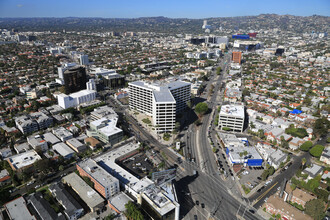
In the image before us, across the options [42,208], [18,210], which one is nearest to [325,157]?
[42,208]

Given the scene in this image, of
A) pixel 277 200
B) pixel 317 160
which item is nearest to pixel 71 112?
pixel 277 200

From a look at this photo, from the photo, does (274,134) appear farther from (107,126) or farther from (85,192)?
(85,192)

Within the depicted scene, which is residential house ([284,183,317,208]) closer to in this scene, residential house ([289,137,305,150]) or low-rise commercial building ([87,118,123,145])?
residential house ([289,137,305,150])

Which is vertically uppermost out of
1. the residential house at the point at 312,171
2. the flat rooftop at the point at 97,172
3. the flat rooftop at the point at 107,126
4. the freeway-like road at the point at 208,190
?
the flat rooftop at the point at 107,126

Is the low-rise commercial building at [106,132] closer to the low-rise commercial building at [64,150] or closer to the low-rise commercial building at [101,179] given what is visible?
the low-rise commercial building at [64,150]

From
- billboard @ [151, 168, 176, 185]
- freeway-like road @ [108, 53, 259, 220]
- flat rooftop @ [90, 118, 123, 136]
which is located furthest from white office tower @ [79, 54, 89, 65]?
billboard @ [151, 168, 176, 185]

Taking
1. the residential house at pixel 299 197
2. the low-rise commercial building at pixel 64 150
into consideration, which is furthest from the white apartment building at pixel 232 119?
the low-rise commercial building at pixel 64 150
